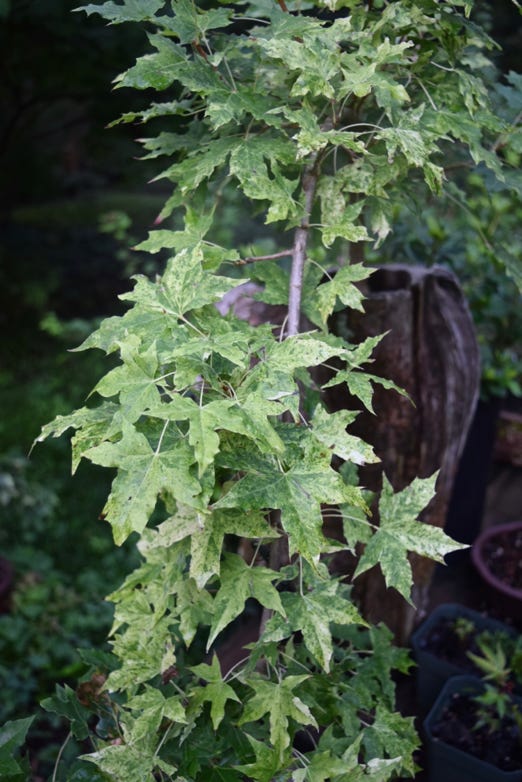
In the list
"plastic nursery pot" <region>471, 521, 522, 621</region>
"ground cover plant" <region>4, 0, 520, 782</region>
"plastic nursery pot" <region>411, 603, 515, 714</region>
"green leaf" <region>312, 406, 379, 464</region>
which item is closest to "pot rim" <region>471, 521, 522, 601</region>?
"plastic nursery pot" <region>471, 521, 522, 621</region>

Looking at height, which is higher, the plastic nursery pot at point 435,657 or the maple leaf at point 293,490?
the maple leaf at point 293,490

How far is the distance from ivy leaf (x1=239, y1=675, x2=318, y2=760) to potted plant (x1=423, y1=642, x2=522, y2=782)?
0.82 meters

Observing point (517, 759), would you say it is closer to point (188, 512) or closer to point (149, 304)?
point (188, 512)

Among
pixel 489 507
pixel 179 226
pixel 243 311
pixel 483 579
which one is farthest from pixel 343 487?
pixel 179 226

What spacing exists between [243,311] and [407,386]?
467 millimetres

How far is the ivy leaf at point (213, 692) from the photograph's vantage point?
3.73ft

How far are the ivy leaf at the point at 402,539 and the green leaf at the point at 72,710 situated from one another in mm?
549

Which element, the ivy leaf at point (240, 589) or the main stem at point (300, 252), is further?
the main stem at point (300, 252)

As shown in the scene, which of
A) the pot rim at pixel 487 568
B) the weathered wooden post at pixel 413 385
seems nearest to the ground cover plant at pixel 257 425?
the weathered wooden post at pixel 413 385

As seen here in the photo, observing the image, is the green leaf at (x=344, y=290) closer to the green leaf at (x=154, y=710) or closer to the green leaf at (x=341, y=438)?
the green leaf at (x=341, y=438)

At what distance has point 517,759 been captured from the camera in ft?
5.86

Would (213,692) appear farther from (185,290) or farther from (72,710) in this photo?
(185,290)

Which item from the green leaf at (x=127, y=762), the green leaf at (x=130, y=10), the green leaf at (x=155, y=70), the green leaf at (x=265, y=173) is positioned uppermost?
the green leaf at (x=130, y=10)

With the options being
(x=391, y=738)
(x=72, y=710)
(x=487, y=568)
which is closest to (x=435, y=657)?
(x=487, y=568)
